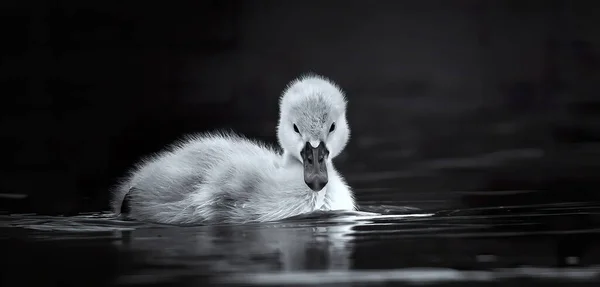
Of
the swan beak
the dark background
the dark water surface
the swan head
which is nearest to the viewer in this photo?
the dark water surface

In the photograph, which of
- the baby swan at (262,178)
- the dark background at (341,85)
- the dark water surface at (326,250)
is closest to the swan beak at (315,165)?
the baby swan at (262,178)

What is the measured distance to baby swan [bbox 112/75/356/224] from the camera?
10078mm

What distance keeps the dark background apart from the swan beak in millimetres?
1215

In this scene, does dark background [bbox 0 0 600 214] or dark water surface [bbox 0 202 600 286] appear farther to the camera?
dark background [bbox 0 0 600 214]

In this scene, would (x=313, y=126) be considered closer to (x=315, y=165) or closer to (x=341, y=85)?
(x=315, y=165)

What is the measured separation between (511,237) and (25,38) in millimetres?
15125

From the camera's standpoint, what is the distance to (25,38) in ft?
75.5

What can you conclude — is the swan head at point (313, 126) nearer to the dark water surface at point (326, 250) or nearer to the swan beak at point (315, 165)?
the swan beak at point (315, 165)

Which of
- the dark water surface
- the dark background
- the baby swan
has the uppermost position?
the dark background

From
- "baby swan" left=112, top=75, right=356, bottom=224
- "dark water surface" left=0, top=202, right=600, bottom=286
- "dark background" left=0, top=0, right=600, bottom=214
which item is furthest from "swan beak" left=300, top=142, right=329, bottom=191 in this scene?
"dark background" left=0, top=0, right=600, bottom=214

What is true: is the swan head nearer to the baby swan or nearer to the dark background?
the baby swan

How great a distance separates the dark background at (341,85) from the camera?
13.0 m

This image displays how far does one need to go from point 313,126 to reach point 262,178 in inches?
20.1

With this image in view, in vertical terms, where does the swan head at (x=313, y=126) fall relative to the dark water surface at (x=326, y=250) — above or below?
above
